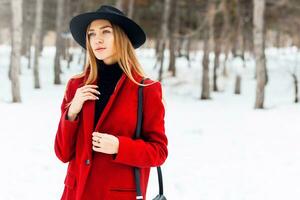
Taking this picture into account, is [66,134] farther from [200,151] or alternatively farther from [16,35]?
[16,35]

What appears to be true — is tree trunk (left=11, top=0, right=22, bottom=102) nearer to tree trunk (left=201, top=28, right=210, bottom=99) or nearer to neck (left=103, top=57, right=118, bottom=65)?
tree trunk (left=201, top=28, right=210, bottom=99)

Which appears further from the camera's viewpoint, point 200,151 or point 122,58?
point 200,151

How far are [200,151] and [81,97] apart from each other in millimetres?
6700

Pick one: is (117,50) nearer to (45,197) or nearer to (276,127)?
(45,197)

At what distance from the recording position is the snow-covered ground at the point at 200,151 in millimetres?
6066

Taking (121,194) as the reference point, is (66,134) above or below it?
above

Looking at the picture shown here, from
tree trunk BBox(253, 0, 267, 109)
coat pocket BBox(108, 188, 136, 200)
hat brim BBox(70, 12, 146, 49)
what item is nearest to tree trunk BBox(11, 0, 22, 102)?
tree trunk BBox(253, 0, 267, 109)

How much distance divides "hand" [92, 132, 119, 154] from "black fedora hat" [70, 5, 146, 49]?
532 mm

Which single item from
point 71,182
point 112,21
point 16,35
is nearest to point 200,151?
point 71,182

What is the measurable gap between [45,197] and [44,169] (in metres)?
1.23

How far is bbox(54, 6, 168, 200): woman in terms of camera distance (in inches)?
80.5

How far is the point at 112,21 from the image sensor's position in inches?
84.4

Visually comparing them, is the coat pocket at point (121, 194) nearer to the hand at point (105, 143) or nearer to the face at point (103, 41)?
the hand at point (105, 143)

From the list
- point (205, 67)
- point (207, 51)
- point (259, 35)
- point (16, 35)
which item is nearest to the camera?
point (16, 35)
